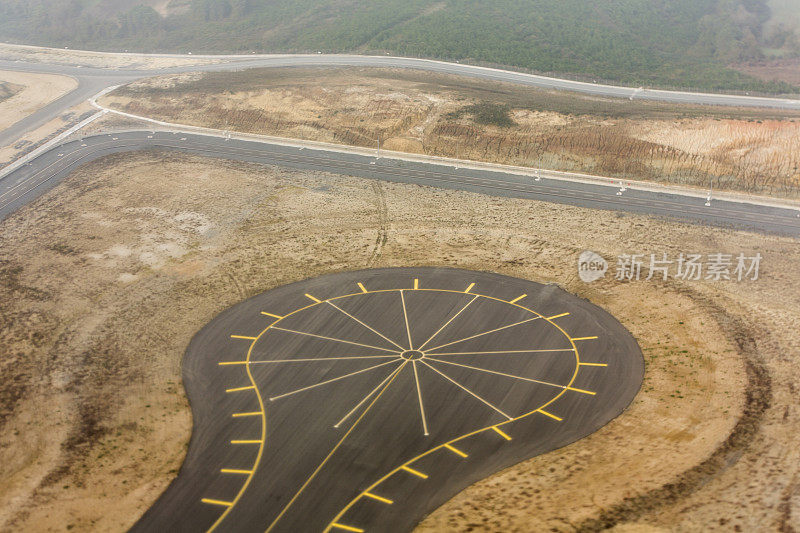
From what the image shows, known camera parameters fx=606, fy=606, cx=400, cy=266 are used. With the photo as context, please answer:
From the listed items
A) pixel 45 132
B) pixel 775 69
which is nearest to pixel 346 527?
pixel 45 132

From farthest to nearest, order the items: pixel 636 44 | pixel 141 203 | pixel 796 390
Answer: pixel 636 44 < pixel 141 203 < pixel 796 390

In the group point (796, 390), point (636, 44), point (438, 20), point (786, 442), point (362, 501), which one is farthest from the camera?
point (438, 20)

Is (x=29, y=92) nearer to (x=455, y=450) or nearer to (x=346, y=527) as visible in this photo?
(x=455, y=450)

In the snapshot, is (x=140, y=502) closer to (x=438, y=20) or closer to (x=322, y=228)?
(x=322, y=228)

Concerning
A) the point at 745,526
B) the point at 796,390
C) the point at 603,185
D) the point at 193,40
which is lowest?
the point at 745,526

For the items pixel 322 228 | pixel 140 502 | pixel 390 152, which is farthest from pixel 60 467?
pixel 390 152

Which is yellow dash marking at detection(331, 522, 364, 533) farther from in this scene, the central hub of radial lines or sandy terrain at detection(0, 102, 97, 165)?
sandy terrain at detection(0, 102, 97, 165)

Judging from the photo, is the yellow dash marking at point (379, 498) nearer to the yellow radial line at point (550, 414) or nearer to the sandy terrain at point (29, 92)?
the yellow radial line at point (550, 414)
